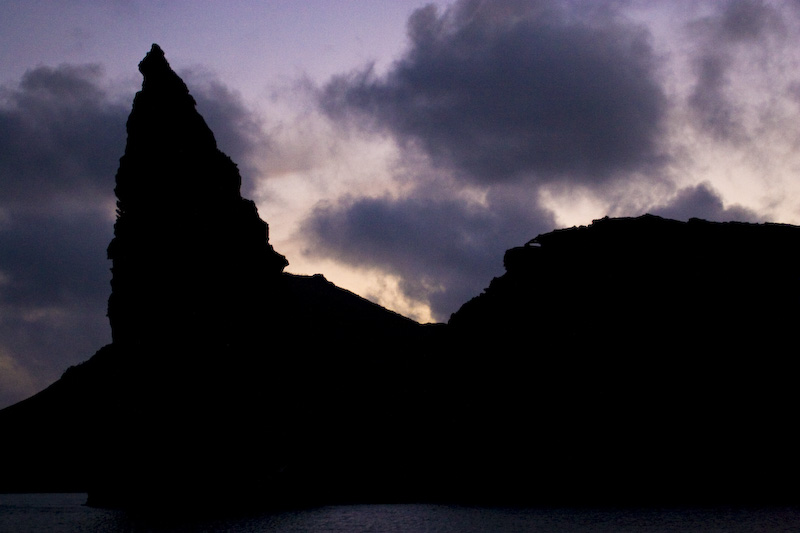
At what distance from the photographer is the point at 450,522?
54.7 m

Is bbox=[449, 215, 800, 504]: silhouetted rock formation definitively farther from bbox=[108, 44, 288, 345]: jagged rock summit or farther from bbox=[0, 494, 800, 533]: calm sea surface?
bbox=[108, 44, 288, 345]: jagged rock summit

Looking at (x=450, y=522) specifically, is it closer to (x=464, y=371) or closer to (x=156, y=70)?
(x=464, y=371)

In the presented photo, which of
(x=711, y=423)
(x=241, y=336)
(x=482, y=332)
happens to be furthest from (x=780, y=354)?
(x=241, y=336)

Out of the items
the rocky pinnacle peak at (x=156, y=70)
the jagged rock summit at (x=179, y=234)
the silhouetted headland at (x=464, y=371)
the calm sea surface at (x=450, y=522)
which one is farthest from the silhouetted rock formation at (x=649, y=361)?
the rocky pinnacle peak at (x=156, y=70)

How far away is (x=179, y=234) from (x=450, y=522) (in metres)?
42.5

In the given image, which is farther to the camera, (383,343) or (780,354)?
(383,343)

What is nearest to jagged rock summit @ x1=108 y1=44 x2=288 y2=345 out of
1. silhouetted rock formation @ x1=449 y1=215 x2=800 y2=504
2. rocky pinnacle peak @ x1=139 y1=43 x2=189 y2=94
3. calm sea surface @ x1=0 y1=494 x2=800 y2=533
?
rocky pinnacle peak @ x1=139 y1=43 x2=189 y2=94

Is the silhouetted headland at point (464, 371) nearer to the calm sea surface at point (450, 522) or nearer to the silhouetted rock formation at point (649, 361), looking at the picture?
the silhouetted rock formation at point (649, 361)

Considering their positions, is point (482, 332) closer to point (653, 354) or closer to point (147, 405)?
point (653, 354)

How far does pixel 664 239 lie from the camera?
92.8 m

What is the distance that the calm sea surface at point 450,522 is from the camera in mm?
46781

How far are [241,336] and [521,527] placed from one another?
129ft

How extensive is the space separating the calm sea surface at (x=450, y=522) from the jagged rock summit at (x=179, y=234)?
20405 millimetres

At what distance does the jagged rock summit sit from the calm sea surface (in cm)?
2040
